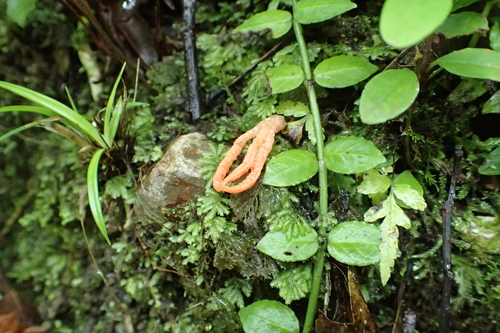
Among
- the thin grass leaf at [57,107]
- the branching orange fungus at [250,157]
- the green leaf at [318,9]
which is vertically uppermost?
the thin grass leaf at [57,107]

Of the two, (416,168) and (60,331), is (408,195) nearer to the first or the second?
(416,168)

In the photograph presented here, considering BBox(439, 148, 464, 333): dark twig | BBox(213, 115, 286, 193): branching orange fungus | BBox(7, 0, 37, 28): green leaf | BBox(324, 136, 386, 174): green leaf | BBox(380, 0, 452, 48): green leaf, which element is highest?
BBox(7, 0, 37, 28): green leaf

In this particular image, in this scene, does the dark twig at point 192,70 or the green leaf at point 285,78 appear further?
the dark twig at point 192,70

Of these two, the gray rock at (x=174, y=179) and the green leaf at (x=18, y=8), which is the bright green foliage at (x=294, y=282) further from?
the green leaf at (x=18, y=8)

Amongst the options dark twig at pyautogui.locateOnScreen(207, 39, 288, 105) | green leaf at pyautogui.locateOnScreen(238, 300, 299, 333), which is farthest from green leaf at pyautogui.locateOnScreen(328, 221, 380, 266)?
dark twig at pyautogui.locateOnScreen(207, 39, 288, 105)

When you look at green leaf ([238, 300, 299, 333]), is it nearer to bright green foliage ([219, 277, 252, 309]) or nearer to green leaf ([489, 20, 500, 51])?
bright green foliage ([219, 277, 252, 309])

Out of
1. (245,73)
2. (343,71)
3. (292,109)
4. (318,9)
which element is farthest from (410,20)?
(245,73)

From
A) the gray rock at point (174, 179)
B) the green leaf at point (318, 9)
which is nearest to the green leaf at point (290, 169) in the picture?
the gray rock at point (174, 179)
